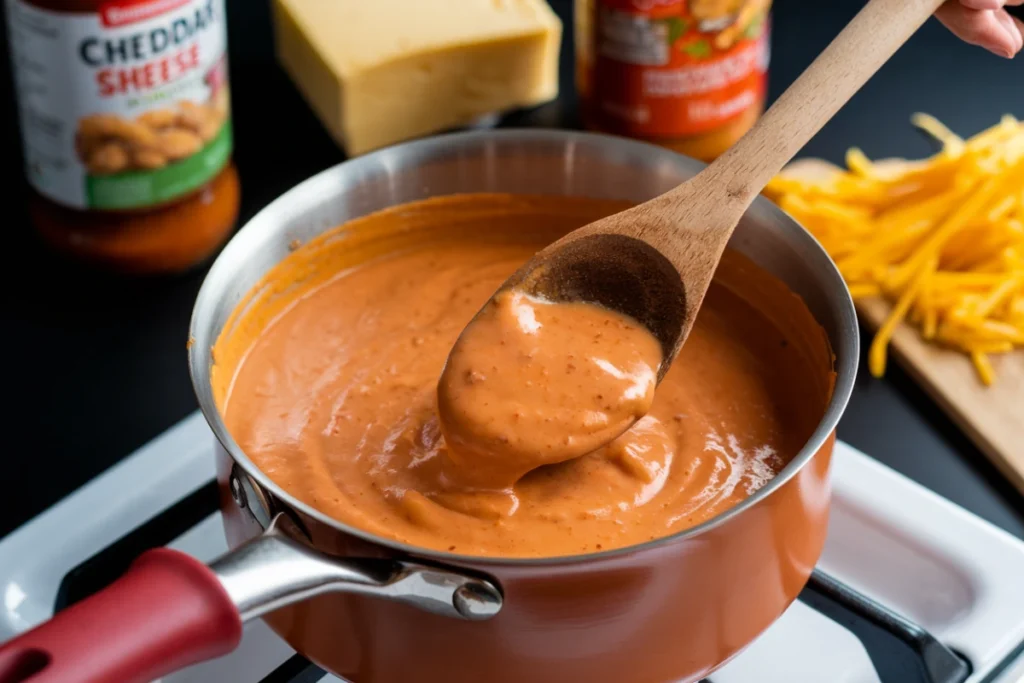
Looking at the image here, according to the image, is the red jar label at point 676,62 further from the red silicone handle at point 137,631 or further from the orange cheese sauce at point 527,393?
the red silicone handle at point 137,631

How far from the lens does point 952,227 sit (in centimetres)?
144

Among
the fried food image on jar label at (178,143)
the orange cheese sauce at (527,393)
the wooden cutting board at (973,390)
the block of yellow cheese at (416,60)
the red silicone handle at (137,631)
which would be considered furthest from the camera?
the block of yellow cheese at (416,60)

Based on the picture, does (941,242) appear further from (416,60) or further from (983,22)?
(416,60)

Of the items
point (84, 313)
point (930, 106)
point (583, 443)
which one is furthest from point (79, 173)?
point (930, 106)

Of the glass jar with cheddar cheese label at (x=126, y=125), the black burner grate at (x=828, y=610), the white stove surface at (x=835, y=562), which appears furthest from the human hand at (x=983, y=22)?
the glass jar with cheddar cheese label at (x=126, y=125)

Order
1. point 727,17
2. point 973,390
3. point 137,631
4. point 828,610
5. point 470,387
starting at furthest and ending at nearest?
point 727,17 < point 973,390 < point 828,610 < point 470,387 < point 137,631

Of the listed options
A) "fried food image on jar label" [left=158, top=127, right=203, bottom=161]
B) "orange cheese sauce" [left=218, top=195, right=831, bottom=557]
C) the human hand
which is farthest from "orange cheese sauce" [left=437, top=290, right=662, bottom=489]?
"fried food image on jar label" [left=158, top=127, right=203, bottom=161]

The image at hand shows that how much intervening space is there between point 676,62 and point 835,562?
2.22ft

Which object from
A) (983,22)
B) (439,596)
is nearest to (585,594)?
(439,596)

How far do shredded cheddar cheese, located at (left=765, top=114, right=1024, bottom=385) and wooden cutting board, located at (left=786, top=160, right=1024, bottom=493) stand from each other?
1 cm

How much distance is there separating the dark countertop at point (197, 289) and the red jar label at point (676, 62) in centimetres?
17

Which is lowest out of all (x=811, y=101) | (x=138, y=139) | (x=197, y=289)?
(x=197, y=289)

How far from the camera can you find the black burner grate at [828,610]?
3.43 ft

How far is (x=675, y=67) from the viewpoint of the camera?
1548 millimetres
